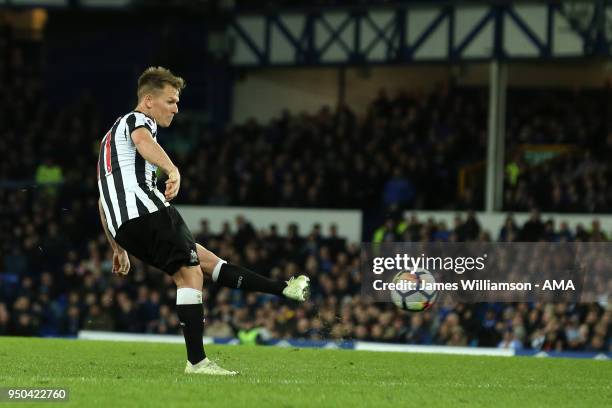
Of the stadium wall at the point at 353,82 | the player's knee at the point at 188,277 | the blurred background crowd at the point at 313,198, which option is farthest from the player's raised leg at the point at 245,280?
the stadium wall at the point at 353,82

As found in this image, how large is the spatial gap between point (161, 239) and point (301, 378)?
1495mm

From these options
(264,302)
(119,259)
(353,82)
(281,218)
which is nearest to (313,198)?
(281,218)

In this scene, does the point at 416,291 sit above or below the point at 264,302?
above

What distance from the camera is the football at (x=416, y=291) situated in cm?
1454

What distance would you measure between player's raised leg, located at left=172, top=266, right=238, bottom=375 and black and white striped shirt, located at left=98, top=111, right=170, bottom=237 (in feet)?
1.83

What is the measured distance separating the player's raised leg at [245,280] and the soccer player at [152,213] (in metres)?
0.01

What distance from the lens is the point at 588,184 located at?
25.6m

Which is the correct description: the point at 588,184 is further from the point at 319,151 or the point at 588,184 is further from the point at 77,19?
the point at 77,19

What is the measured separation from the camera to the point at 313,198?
28875 millimetres

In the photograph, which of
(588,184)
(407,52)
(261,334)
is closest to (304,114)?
(407,52)

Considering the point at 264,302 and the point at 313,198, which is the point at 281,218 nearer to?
the point at 313,198

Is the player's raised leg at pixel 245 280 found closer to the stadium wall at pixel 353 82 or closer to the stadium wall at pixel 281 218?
the stadium wall at pixel 281 218

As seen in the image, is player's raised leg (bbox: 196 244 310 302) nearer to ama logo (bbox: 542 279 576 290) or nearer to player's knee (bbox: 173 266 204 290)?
player's knee (bbox: 173 266 204 290)

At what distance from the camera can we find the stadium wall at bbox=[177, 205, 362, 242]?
28641mm
